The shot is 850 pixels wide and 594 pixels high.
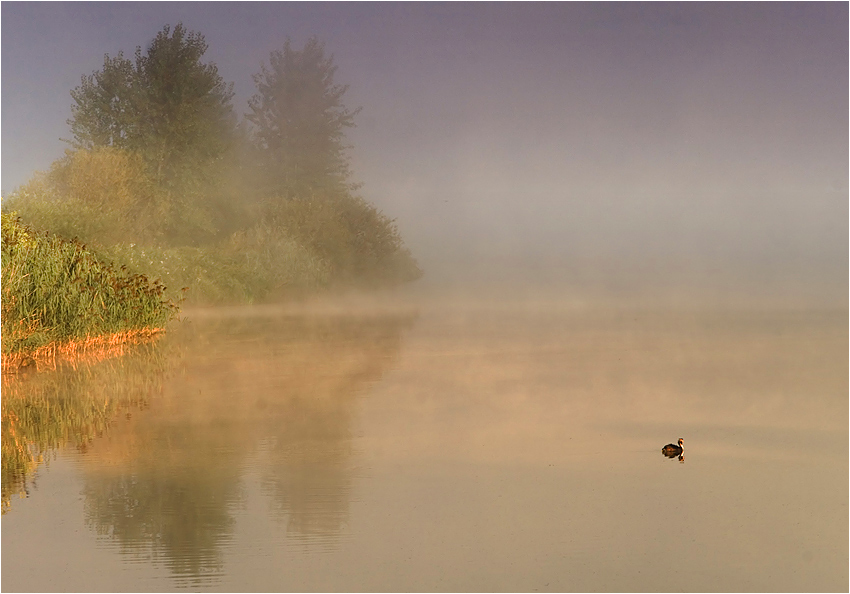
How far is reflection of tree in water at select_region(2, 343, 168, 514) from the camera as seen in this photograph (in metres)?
8.62

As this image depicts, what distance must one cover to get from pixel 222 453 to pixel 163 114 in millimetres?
34908

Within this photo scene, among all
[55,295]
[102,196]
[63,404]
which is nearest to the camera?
[63,404]

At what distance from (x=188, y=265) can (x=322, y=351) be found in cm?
1528

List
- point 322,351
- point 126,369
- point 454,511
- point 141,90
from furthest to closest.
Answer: point 141,90, point 322,351, point 126,369, point 454,511

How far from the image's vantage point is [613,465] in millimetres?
8539

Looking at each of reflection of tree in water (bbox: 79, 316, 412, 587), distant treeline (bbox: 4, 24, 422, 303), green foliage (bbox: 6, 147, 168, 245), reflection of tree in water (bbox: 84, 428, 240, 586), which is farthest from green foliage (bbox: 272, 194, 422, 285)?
reflection of tree in water (bbox: 84, 428, 240, 586)

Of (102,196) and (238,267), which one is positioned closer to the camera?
(238,267)

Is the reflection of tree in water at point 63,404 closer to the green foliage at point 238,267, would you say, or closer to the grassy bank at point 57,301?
the grassy bank at point 57,301

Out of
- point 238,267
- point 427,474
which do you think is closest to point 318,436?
point 427,474

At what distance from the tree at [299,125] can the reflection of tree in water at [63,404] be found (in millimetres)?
39280

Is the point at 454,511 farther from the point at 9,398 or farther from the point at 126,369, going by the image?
the point at 126,369

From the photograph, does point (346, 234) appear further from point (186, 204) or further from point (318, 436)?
point (318, 436)

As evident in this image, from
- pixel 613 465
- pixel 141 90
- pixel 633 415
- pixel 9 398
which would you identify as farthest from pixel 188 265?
pixel 613 465

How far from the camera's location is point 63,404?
11359 mm
